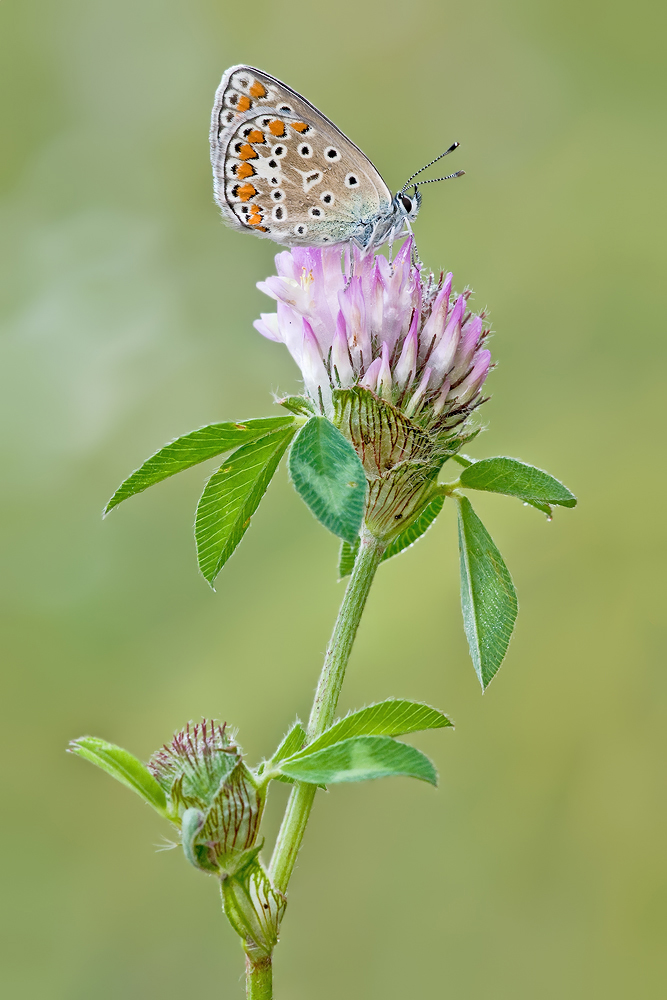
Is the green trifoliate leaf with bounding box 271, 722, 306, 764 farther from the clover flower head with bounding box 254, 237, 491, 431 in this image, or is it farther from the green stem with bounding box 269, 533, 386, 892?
the clover flower head with bounding box 254, 237, 491, 431

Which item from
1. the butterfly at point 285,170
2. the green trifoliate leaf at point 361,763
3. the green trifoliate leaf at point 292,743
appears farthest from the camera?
the butterfly at point 285,170

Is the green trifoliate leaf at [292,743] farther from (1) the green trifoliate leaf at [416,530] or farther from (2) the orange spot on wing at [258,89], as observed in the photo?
(2) the orange spot on wing at [258,89]

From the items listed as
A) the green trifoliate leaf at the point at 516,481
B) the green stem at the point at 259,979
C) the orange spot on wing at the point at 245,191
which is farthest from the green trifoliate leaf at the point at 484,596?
the orange spot on wing at the point at 245,191

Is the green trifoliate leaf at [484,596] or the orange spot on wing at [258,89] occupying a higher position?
the orange spot on wing at [258,89]

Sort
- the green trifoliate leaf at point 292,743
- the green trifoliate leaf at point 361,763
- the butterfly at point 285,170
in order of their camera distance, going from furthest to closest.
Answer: the butterfly at point 285,170
the green trifoliate leaf at point 292,743
the green trifoliate leaf at point 361,763

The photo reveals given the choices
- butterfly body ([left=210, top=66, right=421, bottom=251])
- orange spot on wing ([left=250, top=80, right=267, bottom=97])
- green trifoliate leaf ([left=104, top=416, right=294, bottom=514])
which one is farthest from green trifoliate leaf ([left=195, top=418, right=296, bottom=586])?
orange spot on wing ([left=250, top=80, right=267, bottom=97])

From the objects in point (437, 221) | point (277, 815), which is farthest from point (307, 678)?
point (437, 221)

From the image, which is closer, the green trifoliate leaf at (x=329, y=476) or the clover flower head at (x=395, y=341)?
the green trifoliate leaf at (x=329, y=476)

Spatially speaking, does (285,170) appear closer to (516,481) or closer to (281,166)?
(281,166)
